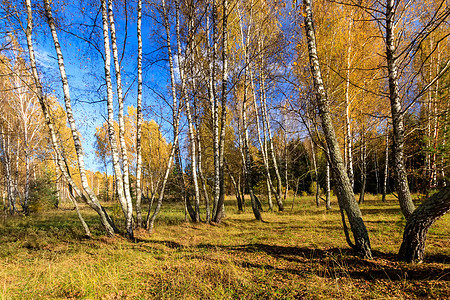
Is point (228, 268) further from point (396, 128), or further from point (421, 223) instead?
point (396, 128)

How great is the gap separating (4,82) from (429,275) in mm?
16786

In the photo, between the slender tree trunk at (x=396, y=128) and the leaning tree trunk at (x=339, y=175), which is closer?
the leaning tree trunk at (x=339, y=175)

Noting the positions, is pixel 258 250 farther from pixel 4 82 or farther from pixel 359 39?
pixel 4 82

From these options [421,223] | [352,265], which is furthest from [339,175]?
[352,265]

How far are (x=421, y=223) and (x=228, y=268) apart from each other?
3051 millimetres

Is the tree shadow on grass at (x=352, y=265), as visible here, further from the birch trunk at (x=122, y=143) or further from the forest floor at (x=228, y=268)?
the birch trunk at (x=122, y=143)

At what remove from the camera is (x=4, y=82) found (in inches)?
390

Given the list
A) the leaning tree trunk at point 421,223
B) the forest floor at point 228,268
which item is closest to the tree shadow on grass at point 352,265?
the forest floor at point 228,268

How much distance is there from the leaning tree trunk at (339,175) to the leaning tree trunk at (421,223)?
533 millimetres

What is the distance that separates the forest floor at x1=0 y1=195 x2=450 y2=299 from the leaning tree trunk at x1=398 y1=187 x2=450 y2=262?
182 mm

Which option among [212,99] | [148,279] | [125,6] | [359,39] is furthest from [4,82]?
[359,39]

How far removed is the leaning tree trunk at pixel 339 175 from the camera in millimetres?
3436

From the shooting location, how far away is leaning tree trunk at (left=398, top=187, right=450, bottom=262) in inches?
105

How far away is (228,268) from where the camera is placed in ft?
10.7
